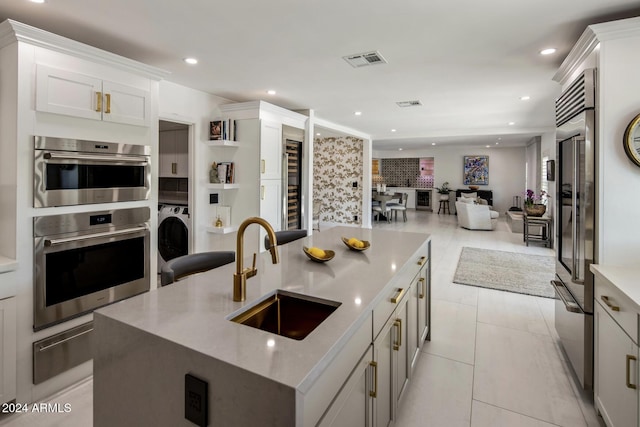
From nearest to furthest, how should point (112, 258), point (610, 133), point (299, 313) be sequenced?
point (299, 313) → point (610, 133) → point (112, 258)

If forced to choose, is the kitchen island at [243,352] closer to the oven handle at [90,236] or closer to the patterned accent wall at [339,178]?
the oven handle at [90,236]

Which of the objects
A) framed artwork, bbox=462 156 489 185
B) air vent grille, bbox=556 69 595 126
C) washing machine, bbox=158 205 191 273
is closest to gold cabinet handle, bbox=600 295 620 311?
air vent grille, bbox=556 69 595 126

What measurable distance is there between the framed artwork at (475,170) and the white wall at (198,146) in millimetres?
10740

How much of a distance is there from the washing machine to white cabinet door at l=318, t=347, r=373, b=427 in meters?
3.32

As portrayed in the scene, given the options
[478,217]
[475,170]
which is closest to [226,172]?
[478,217]

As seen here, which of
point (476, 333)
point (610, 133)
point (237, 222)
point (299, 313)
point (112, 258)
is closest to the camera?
point (299, 313)

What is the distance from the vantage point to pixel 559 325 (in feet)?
9.13

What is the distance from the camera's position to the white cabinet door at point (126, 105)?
2.55m

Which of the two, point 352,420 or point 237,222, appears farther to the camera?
point 237,222

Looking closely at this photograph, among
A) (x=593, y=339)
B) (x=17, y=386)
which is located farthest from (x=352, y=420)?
(x=17, y=386)

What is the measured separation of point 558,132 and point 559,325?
5.23ft

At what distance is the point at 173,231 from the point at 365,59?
315 centimetres

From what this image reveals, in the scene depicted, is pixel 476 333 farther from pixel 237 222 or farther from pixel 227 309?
pixel 237 222

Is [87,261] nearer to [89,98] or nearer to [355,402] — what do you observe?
[89,98]
